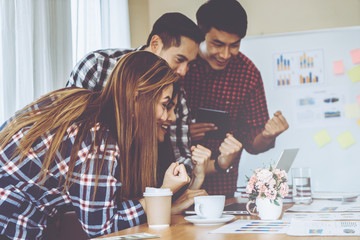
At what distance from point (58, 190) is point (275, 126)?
167cm

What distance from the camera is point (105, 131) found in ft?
4.40

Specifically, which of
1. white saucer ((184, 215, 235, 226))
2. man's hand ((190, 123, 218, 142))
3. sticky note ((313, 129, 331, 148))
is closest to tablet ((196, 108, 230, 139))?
man's hand ((190, 123, 218, 142))

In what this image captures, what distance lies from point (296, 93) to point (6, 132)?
1834 millimetres

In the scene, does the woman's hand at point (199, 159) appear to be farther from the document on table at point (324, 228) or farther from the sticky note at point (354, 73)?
the document on table at point (324, 228)

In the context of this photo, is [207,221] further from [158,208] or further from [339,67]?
[339,67]

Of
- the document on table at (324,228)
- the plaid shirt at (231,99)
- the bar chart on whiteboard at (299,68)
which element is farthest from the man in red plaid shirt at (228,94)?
the document on table at (324,228)

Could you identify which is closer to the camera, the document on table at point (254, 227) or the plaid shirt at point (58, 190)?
the document on table at point (254, 227)

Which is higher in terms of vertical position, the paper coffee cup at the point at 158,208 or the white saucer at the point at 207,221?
the paper coffee cup at the point at 158,208

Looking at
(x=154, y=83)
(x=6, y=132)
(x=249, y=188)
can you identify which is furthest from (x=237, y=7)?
(x=6, y=132)

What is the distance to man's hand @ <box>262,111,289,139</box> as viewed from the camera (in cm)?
268

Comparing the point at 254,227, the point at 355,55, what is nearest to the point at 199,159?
the point at 355,55

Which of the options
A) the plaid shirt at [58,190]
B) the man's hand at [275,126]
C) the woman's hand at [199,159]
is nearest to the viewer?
the plaid shirt at [58,190]

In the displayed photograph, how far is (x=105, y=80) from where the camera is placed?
2266 millimetres

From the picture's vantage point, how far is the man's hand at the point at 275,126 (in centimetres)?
268
